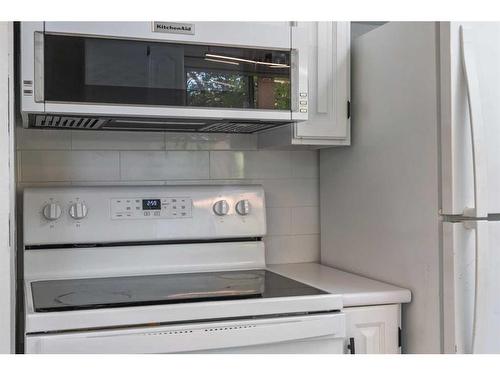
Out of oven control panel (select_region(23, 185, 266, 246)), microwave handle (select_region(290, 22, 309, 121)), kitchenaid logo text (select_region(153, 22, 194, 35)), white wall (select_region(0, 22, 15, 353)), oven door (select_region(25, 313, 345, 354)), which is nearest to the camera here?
white wall (select_region(0, 22, 15, 353))

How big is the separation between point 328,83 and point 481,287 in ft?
2.73

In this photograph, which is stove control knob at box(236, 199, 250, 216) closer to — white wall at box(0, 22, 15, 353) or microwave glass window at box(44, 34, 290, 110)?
microwave glass window at box(44, 34, 290, 110)

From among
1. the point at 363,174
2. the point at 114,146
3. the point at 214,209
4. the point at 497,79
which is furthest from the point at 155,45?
the point at 497,79

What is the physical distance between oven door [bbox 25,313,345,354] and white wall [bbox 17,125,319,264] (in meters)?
0.67

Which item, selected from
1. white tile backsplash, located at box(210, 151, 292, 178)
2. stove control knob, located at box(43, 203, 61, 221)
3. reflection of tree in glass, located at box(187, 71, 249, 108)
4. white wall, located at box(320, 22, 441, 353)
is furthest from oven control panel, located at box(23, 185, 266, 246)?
reflection of tree in glass, located at box(187, 71, 249, 108)

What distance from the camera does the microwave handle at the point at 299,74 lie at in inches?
72.0

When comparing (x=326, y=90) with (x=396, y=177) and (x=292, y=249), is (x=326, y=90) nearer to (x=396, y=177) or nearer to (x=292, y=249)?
(x=396, y=177)

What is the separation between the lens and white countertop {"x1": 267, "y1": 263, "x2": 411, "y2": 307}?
1750 mm

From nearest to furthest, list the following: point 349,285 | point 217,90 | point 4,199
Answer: point 4,199 → point 217,90 → point 349,285

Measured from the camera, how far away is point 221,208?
211cm

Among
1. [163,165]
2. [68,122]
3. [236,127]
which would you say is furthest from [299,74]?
[68,122]

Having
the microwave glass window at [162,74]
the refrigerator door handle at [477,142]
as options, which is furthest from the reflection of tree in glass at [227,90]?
the refrigerator door handle at [477,142]

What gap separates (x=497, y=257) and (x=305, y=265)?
2.64 feet

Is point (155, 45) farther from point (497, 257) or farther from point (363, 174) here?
point (497, 257)
